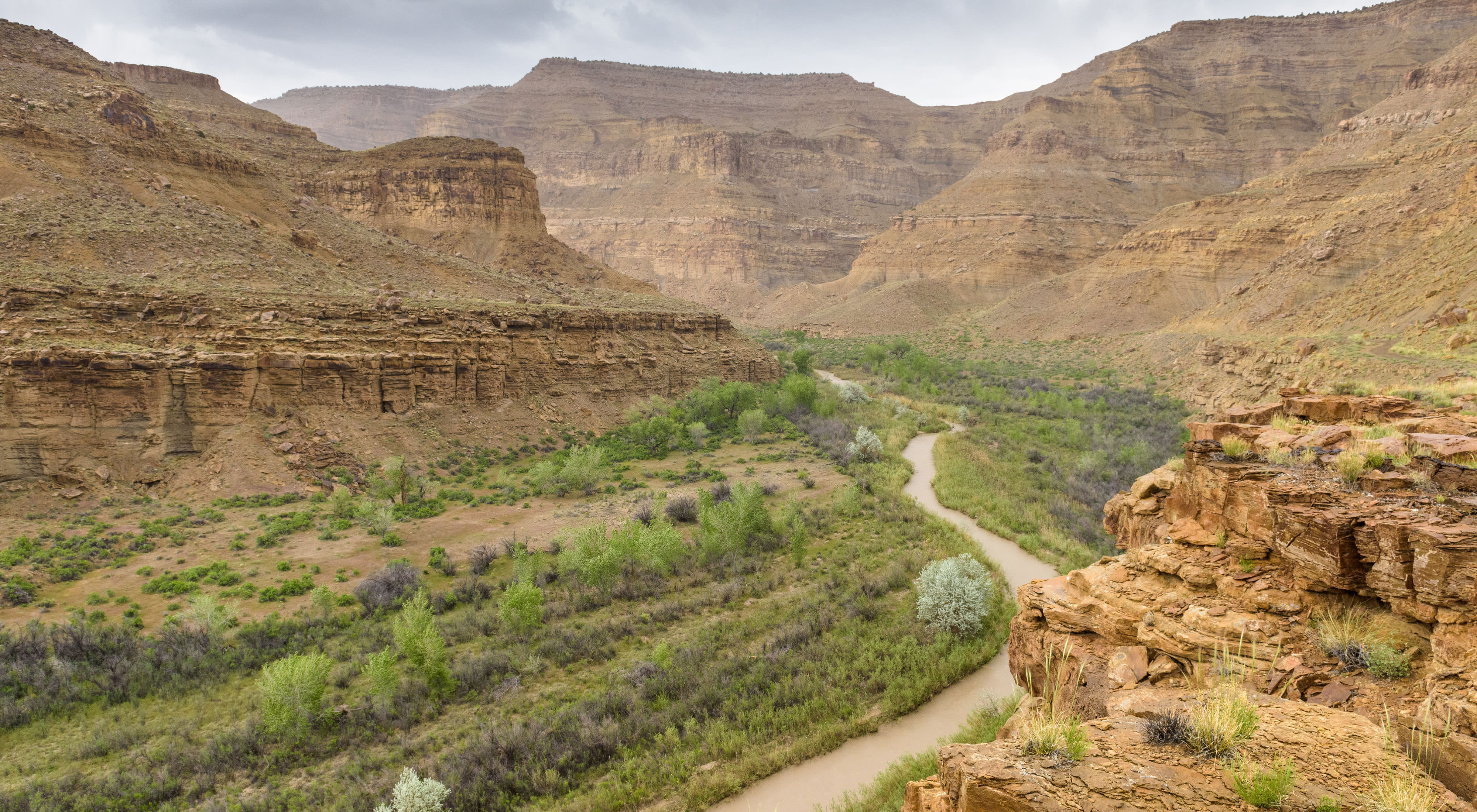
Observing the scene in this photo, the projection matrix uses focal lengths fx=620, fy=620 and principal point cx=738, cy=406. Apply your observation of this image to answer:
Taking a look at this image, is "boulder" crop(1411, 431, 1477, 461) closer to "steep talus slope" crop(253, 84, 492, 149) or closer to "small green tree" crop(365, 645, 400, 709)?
"small green tree" crop(365, 645, 400, 709)

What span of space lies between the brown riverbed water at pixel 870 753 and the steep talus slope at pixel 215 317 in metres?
20.6

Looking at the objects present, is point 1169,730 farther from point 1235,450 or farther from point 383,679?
point 383,679

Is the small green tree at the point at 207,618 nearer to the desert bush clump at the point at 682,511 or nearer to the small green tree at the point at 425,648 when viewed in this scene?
the small green tree at the point at 425,648

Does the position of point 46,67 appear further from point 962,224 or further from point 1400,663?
point 962,224

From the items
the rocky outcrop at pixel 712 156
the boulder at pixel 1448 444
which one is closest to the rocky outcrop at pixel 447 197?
the boulder at pixel 1448 444

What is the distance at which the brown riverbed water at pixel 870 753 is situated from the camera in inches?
370

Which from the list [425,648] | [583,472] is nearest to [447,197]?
[583,472]

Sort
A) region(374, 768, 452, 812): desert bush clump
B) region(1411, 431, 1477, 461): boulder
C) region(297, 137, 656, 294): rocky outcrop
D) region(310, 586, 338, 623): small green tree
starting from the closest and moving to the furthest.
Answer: region(1411, 431, 1477, 461): boulder < region(374, 768, 452, 812): desert bush clump < region(310, 586, 338, 623): small green tree < region(297, 137, 656, 294): rocky outcrop

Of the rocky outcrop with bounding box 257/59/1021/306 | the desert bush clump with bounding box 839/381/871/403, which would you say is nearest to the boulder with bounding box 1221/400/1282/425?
the desert bush clump with bounding box 839/381/871/403

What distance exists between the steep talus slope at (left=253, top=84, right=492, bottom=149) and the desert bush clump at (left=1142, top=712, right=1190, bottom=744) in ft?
656

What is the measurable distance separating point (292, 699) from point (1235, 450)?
14.9 meters

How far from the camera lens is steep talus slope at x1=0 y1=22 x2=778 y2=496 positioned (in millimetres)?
19844

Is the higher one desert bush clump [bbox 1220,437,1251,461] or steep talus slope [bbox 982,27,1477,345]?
steep talus slope [bbox 982,27,1477,345]

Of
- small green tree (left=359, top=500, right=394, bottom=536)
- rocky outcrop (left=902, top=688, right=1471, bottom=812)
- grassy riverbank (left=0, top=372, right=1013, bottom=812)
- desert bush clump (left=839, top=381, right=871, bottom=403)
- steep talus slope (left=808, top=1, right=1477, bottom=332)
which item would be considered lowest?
grassy riverbank (left=0, top=372, right=1013, bottom=812)
